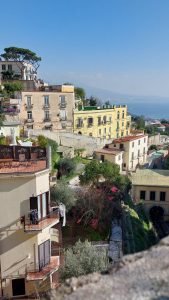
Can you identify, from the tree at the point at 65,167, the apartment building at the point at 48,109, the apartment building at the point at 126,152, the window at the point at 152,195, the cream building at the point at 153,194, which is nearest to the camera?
the cream building at the point at 153,194

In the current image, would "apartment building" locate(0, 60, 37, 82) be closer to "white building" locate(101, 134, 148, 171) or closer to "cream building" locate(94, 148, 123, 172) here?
"white building" locate(101, 134, 148, 171)

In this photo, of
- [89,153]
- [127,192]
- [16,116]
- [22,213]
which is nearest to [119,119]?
[89,153]

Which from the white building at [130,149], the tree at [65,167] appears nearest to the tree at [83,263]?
the tree at [65,167]

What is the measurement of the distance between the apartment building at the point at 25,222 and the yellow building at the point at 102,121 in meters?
34.6

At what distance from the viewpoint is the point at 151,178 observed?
27.9 metres

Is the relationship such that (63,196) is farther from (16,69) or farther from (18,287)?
(16,69)

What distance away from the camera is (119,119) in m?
56.3

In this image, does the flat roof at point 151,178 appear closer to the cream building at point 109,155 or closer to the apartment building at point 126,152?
the cream building at point 109,155

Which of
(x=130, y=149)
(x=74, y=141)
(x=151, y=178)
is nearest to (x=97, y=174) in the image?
(x=151, y=178)

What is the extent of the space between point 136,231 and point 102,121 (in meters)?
33.0

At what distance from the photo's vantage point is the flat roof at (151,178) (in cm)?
2670

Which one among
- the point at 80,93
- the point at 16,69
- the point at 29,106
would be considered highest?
the point at 16,69

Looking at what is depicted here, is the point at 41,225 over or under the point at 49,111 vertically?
under

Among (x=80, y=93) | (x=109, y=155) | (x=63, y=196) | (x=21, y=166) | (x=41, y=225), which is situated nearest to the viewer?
(x=41, y=225)
